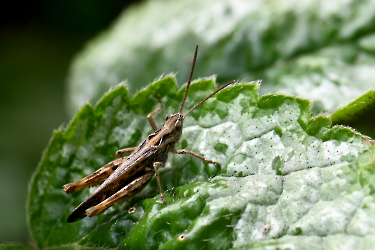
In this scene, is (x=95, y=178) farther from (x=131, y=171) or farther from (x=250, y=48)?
(x=250, y=48)

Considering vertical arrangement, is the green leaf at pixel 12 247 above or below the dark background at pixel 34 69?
below

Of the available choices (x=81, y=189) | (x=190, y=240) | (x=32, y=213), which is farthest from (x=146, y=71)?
(x=190, y=240)

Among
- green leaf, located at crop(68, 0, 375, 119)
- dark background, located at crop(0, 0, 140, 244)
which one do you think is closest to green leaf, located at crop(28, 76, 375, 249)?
green leaf, located at crop(68, 0, 375, 119)

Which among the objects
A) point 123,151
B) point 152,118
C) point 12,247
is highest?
point 152,118

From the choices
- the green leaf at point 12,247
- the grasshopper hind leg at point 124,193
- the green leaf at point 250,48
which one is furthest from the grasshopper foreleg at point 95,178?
the green leaf at point 250,48

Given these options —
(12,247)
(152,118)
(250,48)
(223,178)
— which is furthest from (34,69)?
(223,178)

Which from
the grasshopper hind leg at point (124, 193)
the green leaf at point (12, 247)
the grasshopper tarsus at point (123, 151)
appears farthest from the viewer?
the grasshopper tarsus at point (123, 151)

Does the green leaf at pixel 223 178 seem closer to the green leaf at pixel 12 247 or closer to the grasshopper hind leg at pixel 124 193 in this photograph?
the grasshopper hind leg at pixel 124 193
